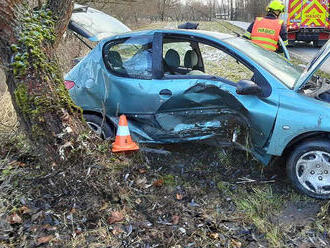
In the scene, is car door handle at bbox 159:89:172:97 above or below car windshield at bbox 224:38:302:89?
below

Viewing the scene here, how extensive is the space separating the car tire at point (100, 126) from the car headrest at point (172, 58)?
1.12 metres

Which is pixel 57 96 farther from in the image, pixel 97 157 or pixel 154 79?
pixel 154 79

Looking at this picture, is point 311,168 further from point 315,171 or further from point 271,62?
point 271,62

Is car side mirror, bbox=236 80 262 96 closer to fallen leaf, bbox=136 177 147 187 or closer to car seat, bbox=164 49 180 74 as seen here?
car seat, bbox=164 49 180 74

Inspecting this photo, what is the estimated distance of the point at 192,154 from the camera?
4.20m

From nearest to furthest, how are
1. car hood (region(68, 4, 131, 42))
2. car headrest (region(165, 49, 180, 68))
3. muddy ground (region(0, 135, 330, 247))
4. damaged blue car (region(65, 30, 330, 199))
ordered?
1. muddy ground (region(0, 135, 330, 247))
2. damaged blue car (region(65, 30, 330, 199))
3. car headrest (region(165, 49, 180, 68))
4. car hood (region(68, 4, 131, 42))

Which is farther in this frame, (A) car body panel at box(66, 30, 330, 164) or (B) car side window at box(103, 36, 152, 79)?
(B) car side window at box(103, 36, 152, 79)

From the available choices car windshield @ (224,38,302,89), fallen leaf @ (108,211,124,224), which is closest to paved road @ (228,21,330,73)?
car windshield @ (224,38,302,89)

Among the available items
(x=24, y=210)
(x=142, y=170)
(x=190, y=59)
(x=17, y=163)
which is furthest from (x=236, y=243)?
(x=190, y=59)

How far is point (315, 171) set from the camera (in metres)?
3.33

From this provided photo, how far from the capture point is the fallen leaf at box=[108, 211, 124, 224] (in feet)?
9.64

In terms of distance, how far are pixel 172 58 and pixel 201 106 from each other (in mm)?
1047

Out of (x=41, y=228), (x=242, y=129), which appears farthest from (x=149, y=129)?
(x=41, y=228)

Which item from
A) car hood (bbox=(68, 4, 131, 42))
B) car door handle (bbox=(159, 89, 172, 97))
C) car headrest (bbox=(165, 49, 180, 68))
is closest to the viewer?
car door handle (bbox=(159, 89, 172, 97))
